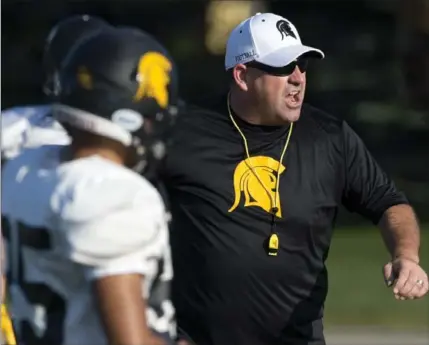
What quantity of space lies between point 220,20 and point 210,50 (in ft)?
2.15

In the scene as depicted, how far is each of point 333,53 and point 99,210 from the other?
1489 centimetres

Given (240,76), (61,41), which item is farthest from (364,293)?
(61,41)

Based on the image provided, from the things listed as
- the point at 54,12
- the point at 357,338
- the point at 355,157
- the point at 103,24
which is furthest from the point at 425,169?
the point at 103,24

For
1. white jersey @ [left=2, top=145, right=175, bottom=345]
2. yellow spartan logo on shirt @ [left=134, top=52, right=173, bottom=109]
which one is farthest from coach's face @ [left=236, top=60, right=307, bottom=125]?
yellow spartan logo on shirt @ [left=134, top=52, right=173, bottom=109]

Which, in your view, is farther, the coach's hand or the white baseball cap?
the white baseball cap

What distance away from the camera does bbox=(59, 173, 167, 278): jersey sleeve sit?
9.07 ft

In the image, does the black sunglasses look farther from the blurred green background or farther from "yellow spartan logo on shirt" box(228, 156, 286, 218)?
the blurred green background

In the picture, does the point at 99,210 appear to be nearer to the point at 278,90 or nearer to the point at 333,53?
the point at 278,90

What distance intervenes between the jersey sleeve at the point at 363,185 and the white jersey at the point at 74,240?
181 cm

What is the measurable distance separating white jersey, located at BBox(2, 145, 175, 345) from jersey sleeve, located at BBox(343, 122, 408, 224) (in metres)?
1.81

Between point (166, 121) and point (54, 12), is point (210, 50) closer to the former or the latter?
point (54, 12)

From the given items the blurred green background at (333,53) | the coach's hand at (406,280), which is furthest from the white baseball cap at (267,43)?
the blurred green background at (333,53)

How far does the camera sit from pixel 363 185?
4.79 meters

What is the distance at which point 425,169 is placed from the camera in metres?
15.1
